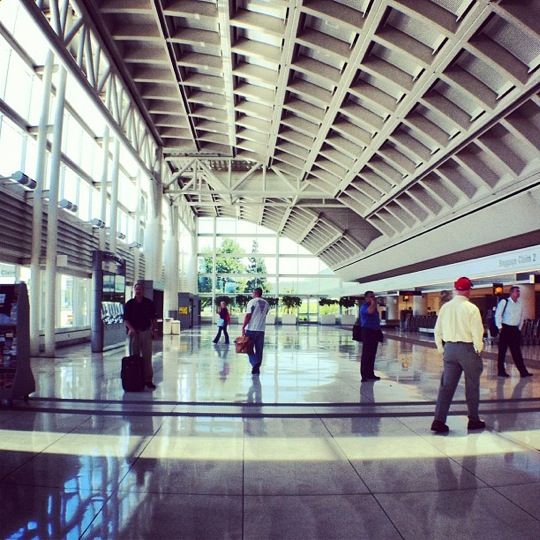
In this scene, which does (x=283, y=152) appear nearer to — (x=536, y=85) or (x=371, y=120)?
(x=371, y=120)

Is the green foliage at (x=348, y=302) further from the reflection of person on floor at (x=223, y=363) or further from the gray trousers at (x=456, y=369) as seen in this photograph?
the gray trousers at (x=456, y=369)

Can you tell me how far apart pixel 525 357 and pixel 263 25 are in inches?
429

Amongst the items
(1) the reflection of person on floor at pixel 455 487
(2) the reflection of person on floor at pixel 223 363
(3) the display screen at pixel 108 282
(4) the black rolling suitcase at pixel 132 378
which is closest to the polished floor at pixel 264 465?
(1) the reflection of person on floor at pixel 455 487

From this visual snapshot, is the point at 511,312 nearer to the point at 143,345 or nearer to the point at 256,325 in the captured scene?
the point at 256,325

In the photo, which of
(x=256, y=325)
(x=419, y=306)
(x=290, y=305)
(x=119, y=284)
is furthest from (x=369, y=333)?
(x=290, y=305)

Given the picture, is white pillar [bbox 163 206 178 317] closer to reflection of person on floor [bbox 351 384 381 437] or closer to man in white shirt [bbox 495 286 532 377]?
man in white shirt [bbox 495 286 532 377]

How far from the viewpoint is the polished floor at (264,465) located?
314cm

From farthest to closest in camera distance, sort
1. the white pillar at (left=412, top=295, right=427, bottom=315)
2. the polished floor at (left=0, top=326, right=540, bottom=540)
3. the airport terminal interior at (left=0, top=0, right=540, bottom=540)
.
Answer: the white pillar at (left=412, top=295, right=427, bottom=315)
the airport terminal interior at (left=0, top=0, right=540, bottom=540)
the polished floor at (left=0, top=326, right=540, bottom=540)

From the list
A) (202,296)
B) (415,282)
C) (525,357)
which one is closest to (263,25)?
(525,357)

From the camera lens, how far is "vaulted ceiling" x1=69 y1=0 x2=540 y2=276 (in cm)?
1182

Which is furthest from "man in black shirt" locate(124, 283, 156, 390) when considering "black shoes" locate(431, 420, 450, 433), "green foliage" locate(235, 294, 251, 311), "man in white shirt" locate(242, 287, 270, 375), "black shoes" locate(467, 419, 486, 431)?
"green foliage" locate(235, 294, 251, 311)

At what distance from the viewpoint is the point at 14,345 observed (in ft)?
22.1

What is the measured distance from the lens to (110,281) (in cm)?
1597

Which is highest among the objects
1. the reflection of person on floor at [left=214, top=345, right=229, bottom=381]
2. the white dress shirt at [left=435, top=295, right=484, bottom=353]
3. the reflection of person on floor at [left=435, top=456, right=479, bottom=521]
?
the white dress shirt at [left=435, top=295, right=484, bottom=353]
